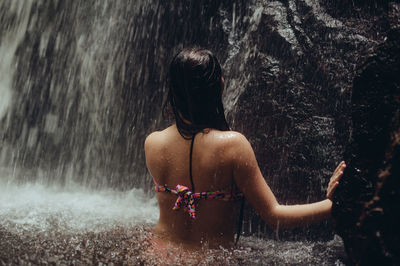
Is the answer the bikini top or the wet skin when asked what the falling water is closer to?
the wet skin

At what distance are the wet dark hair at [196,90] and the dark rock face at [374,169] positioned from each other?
0.81 metres

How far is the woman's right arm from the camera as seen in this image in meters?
2.25

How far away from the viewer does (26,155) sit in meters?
6.17

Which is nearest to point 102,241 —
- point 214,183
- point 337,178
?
point 214,183

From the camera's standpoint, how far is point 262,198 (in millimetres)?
2297

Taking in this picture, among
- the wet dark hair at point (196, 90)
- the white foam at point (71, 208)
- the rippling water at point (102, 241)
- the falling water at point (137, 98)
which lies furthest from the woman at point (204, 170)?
the white foam at point (71, 208)

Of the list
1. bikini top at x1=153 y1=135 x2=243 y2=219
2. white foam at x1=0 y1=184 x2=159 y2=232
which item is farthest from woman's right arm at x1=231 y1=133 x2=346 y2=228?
white foam at x1=0 y1=184 x2=159 y2=232

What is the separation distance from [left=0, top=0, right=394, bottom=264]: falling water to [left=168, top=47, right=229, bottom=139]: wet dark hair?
89 centimetres

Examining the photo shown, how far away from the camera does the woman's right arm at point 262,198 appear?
2252mm

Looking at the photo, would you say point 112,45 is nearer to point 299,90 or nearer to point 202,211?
point 299,90

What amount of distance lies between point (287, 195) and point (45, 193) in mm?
3481

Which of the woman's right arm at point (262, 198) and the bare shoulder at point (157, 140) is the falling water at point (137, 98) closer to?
the woman's right arm at point (262, 198)

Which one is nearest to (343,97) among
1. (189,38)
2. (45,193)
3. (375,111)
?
(375,111)

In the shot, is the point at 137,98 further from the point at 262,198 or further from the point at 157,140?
the point at 262,198
